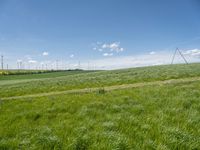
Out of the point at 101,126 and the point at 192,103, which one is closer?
the point at 101,126

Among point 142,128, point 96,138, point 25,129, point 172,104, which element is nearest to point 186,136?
point 142,128

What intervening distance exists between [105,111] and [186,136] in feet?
12.7

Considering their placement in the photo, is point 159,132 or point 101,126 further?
point 101,126

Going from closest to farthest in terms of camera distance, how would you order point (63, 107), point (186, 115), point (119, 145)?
point (119, 145) < point (186, 115) < point (63, 107)

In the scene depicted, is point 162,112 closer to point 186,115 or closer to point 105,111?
point 186,115

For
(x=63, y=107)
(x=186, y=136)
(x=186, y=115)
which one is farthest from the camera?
(x=63, y=107)

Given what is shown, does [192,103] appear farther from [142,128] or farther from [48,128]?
[48,128]

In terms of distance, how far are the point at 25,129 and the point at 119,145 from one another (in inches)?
139

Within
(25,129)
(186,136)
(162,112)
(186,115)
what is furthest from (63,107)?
(186,136)

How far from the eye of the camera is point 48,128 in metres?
7.16

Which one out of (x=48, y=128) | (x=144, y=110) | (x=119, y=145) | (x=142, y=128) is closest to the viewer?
(x=119, y=145)

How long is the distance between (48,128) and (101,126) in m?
1.66

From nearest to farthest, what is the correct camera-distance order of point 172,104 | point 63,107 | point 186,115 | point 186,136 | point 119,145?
point 119,145, point 186,136, point 186,115, point 172,104, point 63,107

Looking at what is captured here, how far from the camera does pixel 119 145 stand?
5.52 m
